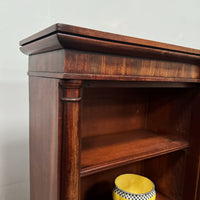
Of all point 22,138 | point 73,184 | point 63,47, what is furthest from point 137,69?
point 22,138

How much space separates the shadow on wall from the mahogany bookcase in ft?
0.53

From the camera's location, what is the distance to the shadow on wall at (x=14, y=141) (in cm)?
73

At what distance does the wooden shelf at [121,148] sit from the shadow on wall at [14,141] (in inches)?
10.3

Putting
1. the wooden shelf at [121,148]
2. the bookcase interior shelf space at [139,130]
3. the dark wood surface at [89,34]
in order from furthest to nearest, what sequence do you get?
the bookcase interior shelf space at [139,130]
the wooden shelf at [121,148]
the dark wood surface at [89,34]

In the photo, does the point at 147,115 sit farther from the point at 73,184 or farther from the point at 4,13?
the point at 4,13

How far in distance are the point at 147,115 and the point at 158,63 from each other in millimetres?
383

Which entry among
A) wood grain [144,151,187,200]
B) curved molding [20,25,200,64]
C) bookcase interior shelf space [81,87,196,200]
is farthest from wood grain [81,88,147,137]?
curved molding [20,25,200,64]

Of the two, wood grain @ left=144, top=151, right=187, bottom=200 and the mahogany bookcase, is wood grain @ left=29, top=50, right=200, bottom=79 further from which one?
wood grain @ left=144, top=151, right=187, bottom=200

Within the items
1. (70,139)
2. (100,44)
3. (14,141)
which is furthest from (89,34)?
(14,141)

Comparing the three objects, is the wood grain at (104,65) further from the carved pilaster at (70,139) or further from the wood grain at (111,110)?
the wood grain at (111,110)

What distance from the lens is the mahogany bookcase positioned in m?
0.41

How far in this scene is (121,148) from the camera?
62 cm

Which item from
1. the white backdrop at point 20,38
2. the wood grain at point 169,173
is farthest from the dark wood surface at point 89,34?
the wood grain at point 169,173

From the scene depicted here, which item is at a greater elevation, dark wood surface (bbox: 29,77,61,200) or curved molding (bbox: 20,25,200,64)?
curved molding (bbox: 20,25,200,64)
